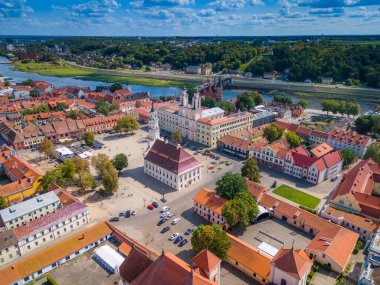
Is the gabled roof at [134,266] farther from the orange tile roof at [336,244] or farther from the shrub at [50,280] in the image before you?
the orange tile roof at [336,244]

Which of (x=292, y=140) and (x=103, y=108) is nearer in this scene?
(x=292, y=140)

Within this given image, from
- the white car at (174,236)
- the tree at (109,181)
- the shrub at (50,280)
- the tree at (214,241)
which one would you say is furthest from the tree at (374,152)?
the shrub at (50,280)

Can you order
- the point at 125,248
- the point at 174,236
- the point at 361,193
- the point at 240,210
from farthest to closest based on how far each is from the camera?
the point at 361,193, the point at 174,236, the point at 240,210, the point at 125,248

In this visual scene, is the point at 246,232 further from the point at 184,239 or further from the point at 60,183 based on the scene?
the point at 60,183

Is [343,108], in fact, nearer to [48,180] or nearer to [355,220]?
[355,220]

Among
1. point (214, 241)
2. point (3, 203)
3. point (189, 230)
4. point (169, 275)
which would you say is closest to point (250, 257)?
point (214, 241)

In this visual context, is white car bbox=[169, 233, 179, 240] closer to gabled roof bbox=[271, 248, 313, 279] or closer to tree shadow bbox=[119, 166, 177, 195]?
tree shadow bbox=[119, 166, 177, 195]

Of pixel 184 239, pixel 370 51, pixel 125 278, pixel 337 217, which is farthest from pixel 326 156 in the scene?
pixel 370 51
